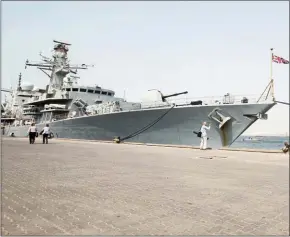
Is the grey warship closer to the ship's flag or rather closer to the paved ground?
the ship's flag

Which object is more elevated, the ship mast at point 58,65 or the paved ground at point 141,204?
the ship mast at point 58,65

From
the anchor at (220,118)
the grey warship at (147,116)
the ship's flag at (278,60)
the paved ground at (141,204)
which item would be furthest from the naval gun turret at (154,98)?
the paved ground at (141,204)

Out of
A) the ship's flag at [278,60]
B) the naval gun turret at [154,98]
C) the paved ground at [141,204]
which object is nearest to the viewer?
the paved ground at [141,204]

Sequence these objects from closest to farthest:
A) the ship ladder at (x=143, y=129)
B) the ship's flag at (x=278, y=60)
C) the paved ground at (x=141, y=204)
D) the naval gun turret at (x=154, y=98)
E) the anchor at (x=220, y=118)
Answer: the paved ground at (x=141, y=204), the ship's flag at (x=278, y=60), the anchor at (x=220, y=118), the ship ladder at (x=143, y=129), the naval gun turret at (x=154, y=98)

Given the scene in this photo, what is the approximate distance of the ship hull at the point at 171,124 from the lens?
16.9 metres

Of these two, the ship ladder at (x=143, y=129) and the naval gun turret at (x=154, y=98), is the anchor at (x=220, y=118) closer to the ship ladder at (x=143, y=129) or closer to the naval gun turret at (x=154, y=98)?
the ship ladder at (x=143, y=129)

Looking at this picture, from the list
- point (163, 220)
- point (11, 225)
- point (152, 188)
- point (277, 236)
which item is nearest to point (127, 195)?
point (152, 188)

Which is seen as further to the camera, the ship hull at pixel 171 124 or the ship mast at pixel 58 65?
the ship mast at pixel 58 65

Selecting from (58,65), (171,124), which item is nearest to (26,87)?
(58,65)

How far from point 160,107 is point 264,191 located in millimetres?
14731

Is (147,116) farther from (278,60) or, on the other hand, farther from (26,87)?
(26,87)

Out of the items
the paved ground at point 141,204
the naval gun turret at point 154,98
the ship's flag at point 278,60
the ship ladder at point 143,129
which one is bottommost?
the paved ground at point 141,204

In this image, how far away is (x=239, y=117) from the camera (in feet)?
55.4

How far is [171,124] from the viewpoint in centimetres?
1847
